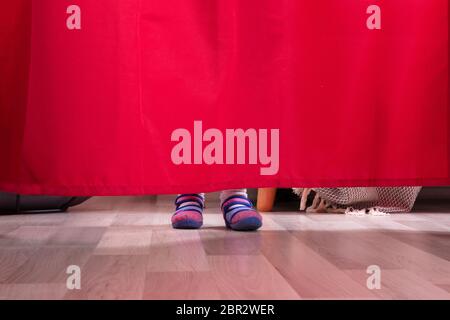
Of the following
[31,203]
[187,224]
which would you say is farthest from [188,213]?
[31,203]

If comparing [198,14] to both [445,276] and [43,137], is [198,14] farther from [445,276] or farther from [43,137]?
[445,276]

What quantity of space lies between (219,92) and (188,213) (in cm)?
38

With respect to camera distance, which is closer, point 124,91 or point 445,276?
point 445,276

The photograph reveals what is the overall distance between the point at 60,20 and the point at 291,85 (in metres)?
0.45

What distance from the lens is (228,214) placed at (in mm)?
1520

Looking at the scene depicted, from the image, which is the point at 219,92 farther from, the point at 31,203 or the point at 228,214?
the point at 31,203

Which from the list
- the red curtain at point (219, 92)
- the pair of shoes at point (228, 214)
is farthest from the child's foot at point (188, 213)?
the red curtain at point (219, 92)

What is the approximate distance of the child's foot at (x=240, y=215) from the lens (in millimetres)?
1482

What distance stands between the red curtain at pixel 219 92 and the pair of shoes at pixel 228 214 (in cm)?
21

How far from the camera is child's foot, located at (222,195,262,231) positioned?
4.86 feet

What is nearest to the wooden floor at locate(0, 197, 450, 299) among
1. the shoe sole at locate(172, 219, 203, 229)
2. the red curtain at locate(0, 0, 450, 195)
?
the shoe sole at locate(172, 219, 203, 229)

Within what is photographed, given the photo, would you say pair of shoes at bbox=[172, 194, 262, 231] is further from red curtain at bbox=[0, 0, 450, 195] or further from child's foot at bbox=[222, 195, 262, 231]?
red curtain at bbox=[0, 0, 450, 195]
